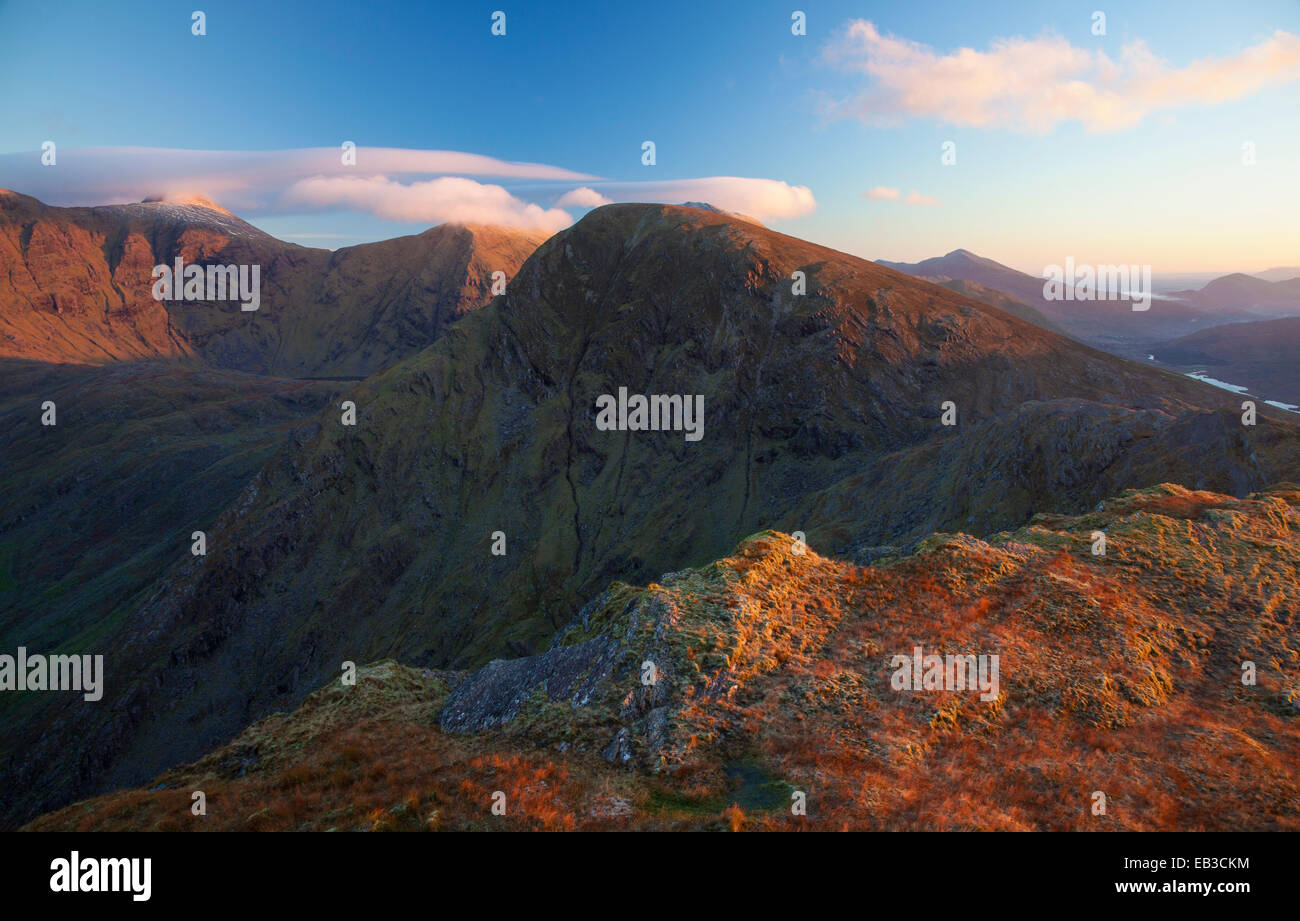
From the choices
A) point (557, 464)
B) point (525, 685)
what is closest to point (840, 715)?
point (525, 685)

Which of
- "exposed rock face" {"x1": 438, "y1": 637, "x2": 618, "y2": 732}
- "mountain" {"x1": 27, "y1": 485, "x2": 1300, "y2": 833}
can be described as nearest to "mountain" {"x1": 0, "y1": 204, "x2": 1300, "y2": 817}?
"mountain" {"x1": 27, "y1": 485, "x2": 1300, "y2": 833}

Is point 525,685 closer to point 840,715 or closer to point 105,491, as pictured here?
point 840,715

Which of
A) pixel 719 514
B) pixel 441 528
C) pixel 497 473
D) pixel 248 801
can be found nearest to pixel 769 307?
pixel 719 514

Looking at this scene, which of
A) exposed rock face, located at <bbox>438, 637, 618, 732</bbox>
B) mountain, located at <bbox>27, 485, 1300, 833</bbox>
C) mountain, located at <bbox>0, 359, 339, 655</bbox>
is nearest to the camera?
mountain, located at <bbox>27, 485, 1300, 833</bbox>

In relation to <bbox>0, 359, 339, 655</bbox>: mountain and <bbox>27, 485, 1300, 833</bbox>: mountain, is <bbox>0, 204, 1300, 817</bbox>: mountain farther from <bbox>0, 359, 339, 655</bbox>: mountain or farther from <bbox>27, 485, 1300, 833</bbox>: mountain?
<bbox>27, 485, 1300, 833</bbox>: mountain

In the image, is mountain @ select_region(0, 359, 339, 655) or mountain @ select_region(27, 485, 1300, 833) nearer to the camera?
mountain @ select_region(27, 485, 1300, 833)
